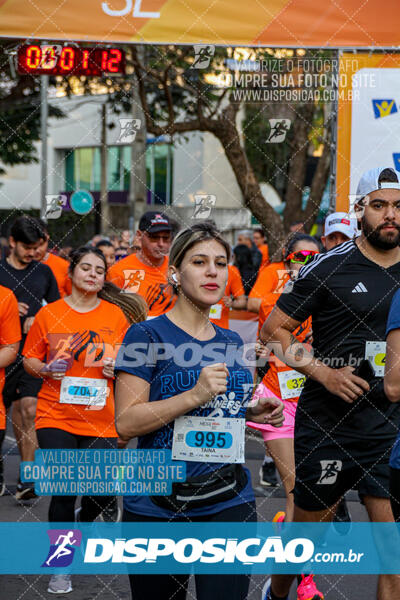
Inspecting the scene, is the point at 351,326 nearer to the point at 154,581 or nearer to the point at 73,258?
the point at 154,581

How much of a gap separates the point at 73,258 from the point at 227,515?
2.93 metres

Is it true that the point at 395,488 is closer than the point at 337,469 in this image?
Yes

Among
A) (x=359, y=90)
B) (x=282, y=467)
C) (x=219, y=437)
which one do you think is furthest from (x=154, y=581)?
(x=359, y=90)

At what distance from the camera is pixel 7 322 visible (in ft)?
18.4

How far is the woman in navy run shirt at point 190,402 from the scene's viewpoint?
3186mm

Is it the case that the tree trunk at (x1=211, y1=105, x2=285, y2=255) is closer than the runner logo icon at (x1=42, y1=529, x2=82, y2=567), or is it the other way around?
the runner logo icon at (x1=42, y1=529, x2=82, y2=567)

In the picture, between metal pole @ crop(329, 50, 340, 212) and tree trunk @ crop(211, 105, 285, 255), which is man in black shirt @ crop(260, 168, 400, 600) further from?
tree trunk @ crop(211, 105, 285, 255)

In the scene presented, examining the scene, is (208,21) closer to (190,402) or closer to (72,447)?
→ (72,447)

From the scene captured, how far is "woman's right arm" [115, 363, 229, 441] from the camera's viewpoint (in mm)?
3061

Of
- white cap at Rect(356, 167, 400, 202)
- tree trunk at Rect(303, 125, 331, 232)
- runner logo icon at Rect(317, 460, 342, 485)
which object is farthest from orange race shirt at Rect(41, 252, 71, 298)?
tree trunk at Rect(303, 125, 331, 232)

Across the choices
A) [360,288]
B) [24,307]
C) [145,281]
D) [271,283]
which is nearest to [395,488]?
[360,288]

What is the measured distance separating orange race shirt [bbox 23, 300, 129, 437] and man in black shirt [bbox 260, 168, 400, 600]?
1.50m

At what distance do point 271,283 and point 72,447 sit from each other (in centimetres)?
214

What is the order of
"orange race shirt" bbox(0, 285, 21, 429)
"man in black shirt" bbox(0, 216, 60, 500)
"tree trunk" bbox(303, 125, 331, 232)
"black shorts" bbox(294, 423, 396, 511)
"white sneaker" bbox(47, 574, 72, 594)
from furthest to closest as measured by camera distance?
"tree trunk" bbox(303, 125, 331, 232) < "man in black shirt" bbox(0, 216, 60, 500) < "orange race shirt" bbox(0, 285, 21, 429) < "white sneaker" bbox(47, 574, 72, 594) < "black shorts" bbox(294, 423, 396, 511)
